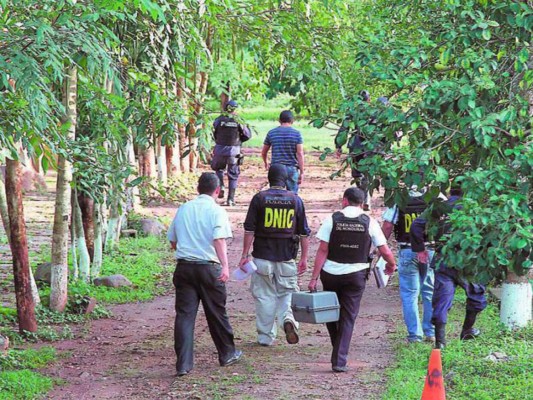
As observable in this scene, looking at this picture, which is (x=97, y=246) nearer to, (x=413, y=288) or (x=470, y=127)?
(x=413, y=288)

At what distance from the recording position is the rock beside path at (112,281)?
14.1 m

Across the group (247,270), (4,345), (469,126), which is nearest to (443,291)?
(247,270)

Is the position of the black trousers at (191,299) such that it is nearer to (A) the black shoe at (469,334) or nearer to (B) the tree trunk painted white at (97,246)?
(A) the black shoe at (469,334)

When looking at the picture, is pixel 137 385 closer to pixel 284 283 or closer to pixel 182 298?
pixel 182 298

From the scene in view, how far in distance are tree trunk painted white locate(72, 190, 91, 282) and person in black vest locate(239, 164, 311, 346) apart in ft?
11.3

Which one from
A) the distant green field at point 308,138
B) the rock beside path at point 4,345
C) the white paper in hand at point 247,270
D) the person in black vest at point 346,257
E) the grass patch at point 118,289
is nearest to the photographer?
the person in black vest at point 346,257

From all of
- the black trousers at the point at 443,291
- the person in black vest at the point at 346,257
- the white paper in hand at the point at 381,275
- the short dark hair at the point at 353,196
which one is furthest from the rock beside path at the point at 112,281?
the short dark hair at the point at 353,196

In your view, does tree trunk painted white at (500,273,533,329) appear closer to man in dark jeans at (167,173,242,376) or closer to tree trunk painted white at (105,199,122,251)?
man in dark jeans at (167,173,242,376)

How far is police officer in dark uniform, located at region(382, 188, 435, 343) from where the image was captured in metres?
10.8

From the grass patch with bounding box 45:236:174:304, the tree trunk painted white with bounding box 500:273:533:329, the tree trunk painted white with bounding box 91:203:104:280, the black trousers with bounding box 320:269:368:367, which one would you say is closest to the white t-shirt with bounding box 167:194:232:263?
the black trousers with bounding box 320:269:368:367

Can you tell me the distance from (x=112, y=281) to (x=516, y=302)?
5732 mm

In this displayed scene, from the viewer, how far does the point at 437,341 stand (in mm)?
10500

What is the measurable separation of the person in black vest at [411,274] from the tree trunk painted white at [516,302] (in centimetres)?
79

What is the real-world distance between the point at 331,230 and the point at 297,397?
168cm
